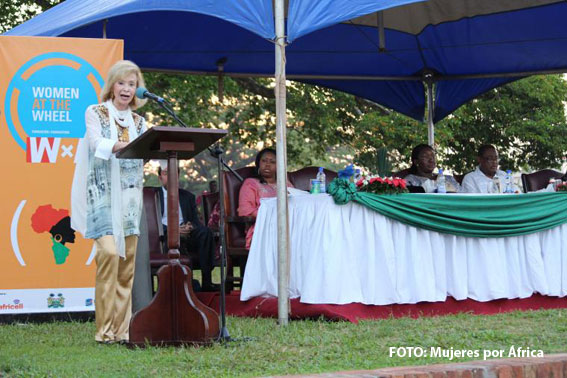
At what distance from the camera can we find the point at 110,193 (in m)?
6.36

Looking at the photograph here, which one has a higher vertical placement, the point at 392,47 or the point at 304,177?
the point at 392,47

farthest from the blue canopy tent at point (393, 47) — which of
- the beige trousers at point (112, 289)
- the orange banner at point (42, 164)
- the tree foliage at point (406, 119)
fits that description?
the beige trousers at point (112, 289)

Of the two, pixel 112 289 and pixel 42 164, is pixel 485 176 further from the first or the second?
pixel 112 289

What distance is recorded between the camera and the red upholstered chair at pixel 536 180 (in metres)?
10.7

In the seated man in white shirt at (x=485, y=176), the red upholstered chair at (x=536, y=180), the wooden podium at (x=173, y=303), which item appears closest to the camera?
the wooden podium at (x=173, y=303)

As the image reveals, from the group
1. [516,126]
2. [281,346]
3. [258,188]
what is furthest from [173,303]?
Answer: [516,126]

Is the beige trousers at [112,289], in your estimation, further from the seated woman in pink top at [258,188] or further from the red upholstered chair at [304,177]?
the red upholstered chair at [304,177]

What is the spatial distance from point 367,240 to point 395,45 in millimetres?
4806

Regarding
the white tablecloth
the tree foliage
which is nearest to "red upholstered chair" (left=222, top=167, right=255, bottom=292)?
the white tablecloth

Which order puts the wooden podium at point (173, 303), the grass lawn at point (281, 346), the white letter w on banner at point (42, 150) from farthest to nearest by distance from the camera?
the white letter w on banner at point (42, 150) → the wooden podium at point (173, 303) → the grass lawn at point (281, 346)

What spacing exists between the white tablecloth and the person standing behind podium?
1.70 metres

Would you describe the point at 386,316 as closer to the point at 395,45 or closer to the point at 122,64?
the point at 122,64

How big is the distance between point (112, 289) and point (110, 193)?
0.63 metres

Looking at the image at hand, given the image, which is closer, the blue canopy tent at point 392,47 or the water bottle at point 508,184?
the water bottle at point 508,184
